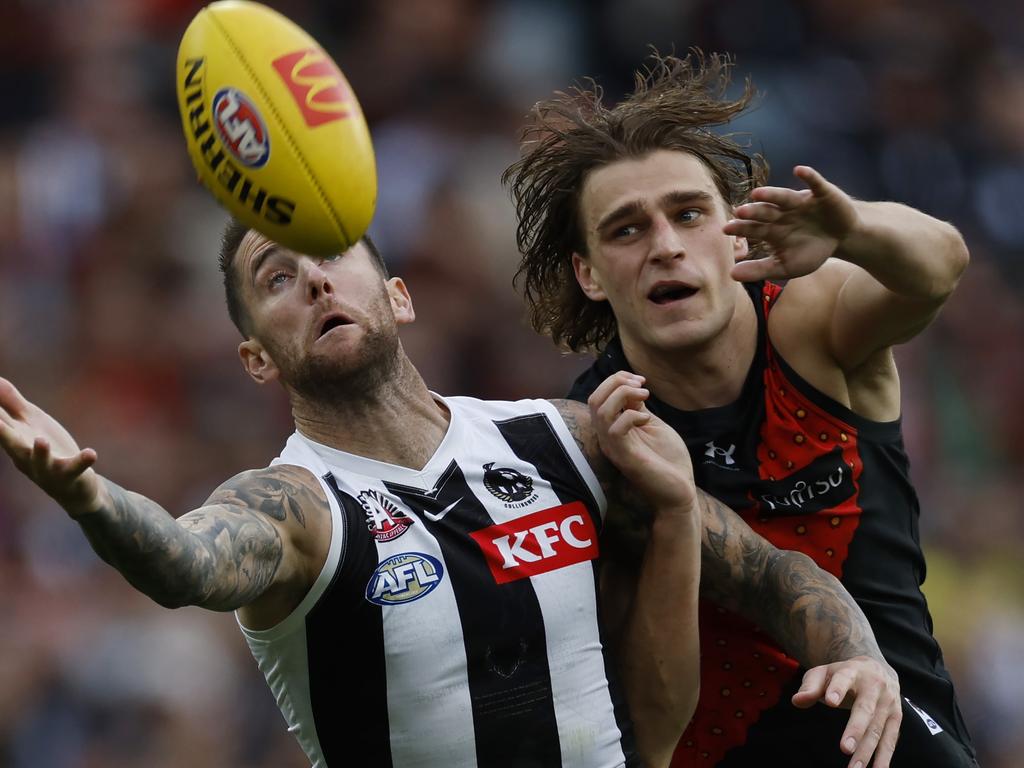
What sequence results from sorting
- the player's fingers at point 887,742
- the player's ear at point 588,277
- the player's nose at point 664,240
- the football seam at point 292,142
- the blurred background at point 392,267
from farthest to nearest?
the blurred background at point 392,267, the player's ear at point 588,277, the player's nose at point 664,240, the player's fingers at point 887,742, the football seam at point 292,142

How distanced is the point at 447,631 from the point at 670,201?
4.96 feet

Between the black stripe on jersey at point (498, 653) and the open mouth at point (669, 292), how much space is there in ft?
3.21

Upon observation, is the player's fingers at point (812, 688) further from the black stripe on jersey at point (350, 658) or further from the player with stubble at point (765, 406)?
the black stripe on jersey at point (350, 658)

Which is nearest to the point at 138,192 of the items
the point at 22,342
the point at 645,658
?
the point at 22,342

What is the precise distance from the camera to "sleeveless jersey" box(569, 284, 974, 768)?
15.4 ft

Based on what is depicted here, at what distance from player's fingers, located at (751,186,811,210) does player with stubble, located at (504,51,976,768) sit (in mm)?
583

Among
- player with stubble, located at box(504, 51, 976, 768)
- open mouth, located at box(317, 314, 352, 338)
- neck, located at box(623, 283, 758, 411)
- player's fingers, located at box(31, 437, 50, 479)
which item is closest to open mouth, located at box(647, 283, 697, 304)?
player with stubble, located at box(504, 51, 976, 768)

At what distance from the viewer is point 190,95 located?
4008mm

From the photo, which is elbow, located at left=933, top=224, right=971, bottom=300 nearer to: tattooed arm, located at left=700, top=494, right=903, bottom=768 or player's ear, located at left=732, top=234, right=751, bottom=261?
player's ear, located at left=732, top=234, right=751, bottom=261

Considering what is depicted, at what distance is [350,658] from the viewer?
4.00m

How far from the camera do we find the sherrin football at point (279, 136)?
3.82m

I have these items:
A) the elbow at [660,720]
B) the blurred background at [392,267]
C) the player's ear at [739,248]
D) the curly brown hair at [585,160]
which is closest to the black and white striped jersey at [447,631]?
the elbow at [660,720]

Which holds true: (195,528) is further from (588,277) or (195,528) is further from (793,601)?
(588,277)

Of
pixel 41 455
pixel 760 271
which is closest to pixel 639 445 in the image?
pixel 760 271
